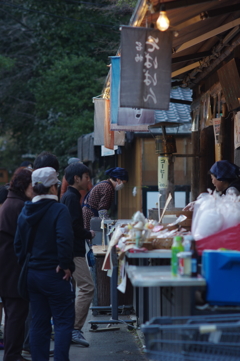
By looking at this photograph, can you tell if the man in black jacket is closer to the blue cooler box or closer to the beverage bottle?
the beverage bottle

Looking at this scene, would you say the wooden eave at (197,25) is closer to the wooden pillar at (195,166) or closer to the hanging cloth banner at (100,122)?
the wooden pillar at (195,166)

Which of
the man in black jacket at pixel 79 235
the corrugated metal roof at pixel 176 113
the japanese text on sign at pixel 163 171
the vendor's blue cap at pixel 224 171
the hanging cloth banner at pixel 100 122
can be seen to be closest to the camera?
the vendor's blue cap at pixel 224 171

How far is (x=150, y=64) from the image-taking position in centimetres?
516

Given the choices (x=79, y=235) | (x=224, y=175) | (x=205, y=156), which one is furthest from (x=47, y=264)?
(x=205, y=156)

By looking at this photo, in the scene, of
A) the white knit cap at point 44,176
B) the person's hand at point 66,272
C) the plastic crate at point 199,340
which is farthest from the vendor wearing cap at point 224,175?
the plastic crate at point 199,340

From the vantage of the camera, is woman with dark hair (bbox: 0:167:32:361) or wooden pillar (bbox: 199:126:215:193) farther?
wooden pillar (bbox: 199:126:215:193)

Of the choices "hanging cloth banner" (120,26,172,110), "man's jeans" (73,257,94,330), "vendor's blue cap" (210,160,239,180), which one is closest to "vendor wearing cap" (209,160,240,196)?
"vendor's blue cap" (210,160,239,180)

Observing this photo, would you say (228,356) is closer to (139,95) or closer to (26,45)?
(139,95)

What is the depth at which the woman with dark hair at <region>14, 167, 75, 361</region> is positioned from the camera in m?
5.02

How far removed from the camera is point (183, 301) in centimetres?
423

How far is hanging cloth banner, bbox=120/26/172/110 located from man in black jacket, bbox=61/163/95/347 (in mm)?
1810

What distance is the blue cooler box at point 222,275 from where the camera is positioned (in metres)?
3.65

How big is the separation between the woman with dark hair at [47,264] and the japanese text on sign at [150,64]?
1246mm

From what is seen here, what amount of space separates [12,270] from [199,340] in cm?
309
